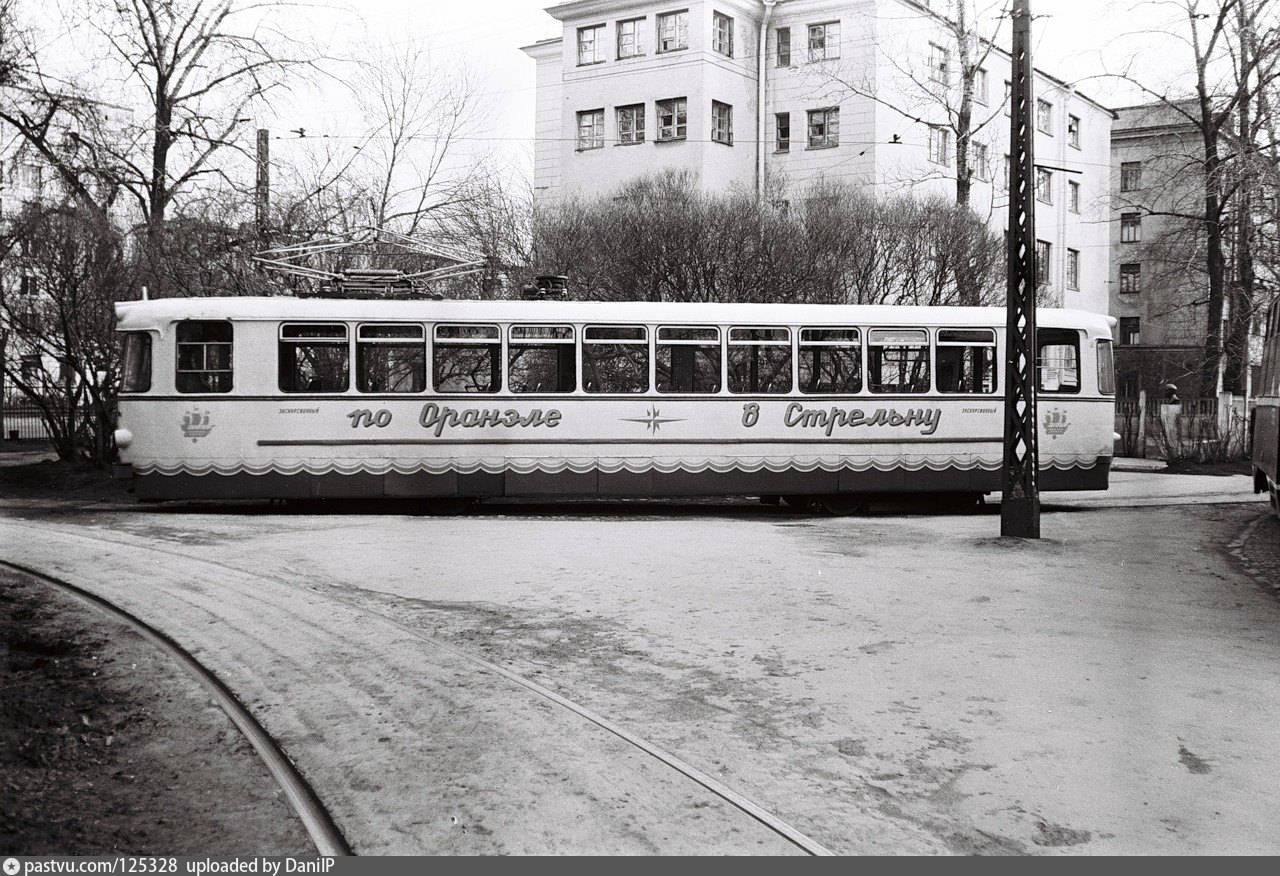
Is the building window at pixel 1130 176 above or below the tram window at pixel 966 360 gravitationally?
above

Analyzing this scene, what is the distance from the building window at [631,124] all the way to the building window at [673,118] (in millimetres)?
730

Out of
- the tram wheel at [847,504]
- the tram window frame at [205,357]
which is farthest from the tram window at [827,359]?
the tram window frame at [205,357]

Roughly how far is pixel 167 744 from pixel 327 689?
1.08 meters

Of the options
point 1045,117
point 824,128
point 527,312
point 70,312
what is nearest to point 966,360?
point 527,312

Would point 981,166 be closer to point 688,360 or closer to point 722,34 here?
point 722,34

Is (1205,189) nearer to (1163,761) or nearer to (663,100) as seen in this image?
(663,100)

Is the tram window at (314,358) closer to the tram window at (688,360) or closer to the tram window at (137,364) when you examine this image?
the tram window at (137,364)

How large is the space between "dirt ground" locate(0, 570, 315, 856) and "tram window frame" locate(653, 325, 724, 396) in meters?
9.93

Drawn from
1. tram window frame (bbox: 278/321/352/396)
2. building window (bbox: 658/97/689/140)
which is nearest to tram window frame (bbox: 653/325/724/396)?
tram window frame (bbox: 278/321/352/396)

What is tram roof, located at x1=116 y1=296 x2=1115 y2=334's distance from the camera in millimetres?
16609

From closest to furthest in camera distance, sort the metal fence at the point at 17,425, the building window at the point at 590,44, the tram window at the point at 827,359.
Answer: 1. the tram window at the point at 827,359
2. the metal fence at the point at 17,425
3. the building window at the point at 590,44

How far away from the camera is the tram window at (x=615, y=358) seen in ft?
55.8

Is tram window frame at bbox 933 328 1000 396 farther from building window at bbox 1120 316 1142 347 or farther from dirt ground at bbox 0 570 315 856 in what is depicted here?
building window at bbox 1120 316 1142 347

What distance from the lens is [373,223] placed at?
25906 mm
